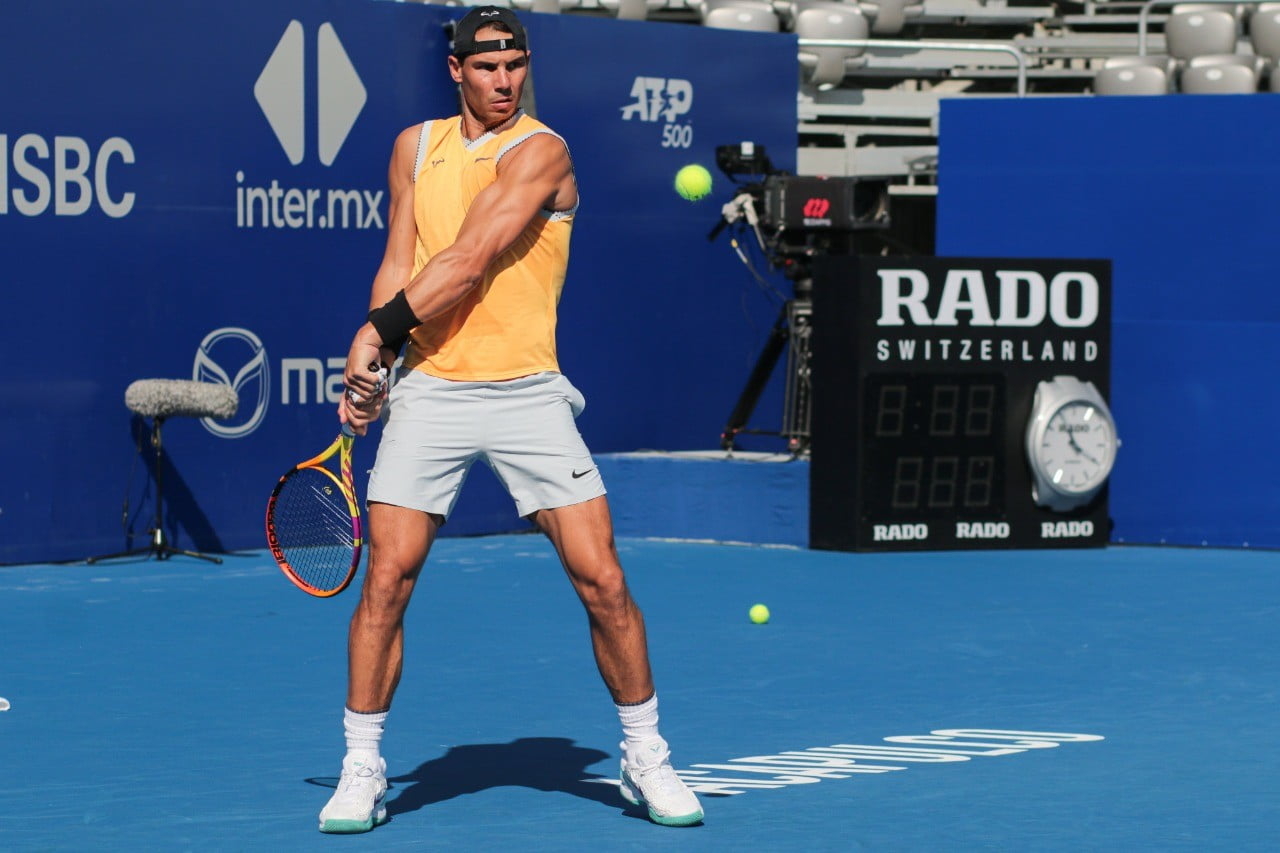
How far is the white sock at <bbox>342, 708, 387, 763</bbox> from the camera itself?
5.36 meters

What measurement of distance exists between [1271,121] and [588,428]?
4795 mm

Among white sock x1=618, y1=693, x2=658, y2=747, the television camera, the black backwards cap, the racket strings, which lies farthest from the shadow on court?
the television camera

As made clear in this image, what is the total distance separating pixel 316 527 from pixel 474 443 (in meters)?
3.57

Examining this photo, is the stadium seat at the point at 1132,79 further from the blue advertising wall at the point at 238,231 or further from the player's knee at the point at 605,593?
the player's knee at the point at 605,593

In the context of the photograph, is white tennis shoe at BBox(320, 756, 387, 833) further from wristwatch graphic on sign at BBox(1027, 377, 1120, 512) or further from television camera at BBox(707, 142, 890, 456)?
television camera at BBox(707, 142, 890, 456)

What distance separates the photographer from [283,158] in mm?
11898

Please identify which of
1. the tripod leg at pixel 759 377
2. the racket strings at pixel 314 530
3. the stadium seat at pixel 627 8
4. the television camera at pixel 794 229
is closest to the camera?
the racket strings at pixel 314 530

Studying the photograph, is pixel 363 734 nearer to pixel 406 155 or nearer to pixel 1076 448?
pixel 406 155

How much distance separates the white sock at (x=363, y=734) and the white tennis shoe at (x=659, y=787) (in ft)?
2.06

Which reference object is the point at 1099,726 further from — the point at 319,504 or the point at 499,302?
the point at 319,504

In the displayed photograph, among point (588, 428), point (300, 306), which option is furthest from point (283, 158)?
point (588, 428)

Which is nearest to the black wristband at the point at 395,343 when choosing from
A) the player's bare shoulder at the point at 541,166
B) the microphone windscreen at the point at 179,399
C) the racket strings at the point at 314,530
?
the player's bare shoulder at the point at 541,166

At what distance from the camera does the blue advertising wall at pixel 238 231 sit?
1091 cm

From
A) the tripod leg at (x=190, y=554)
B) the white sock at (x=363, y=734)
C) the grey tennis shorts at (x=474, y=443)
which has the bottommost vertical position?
A: the tripod leg at (x=190, y=554)
